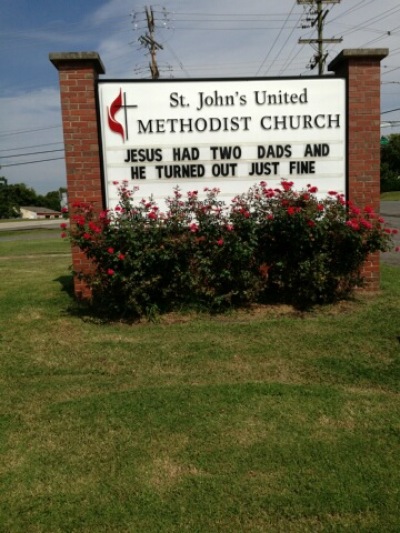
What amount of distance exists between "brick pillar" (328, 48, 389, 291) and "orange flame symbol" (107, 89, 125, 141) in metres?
3.03

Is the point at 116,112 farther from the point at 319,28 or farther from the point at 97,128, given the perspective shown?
the point at 319,28

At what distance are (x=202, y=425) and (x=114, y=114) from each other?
4438mm

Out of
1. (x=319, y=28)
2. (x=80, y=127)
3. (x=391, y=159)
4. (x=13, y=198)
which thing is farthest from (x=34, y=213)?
(x=80, y=127)

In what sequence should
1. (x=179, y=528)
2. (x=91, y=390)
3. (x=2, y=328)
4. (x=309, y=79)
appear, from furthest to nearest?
(x=309, y=79)
(x=2, y=328)
(x=91, y=390)
(x=179, y=528)

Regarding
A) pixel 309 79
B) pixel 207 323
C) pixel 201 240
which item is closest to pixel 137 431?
pixel 207 323

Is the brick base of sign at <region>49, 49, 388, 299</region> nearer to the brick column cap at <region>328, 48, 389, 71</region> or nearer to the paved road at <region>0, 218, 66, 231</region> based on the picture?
the brick column cap at <region>328, 48, 389, 71</region>

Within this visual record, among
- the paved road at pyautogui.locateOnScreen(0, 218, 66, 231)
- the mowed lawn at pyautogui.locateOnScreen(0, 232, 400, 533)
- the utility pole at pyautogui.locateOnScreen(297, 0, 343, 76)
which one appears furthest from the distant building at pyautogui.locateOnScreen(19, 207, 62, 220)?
the mowed lawn at pyautogui.locateOnScreen(0, 232, 400, 533)

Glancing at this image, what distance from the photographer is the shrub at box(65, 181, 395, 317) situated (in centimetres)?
561

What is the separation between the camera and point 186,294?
5.95m

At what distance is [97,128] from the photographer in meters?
6.21

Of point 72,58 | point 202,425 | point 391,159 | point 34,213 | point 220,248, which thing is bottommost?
point 202,425

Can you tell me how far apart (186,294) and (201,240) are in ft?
2.35

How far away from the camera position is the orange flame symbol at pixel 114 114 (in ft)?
20.6

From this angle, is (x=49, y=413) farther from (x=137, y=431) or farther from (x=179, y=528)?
(x=179, y=528)
